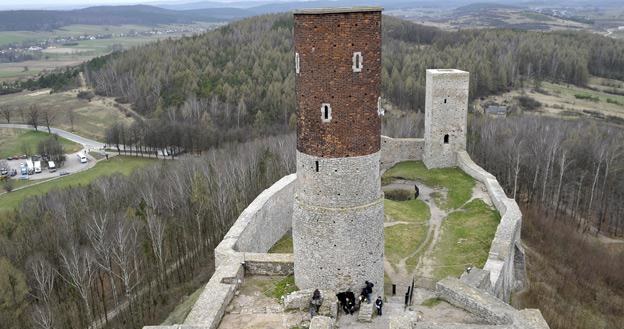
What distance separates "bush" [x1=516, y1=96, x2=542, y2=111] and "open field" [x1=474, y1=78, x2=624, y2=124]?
70 centimetres

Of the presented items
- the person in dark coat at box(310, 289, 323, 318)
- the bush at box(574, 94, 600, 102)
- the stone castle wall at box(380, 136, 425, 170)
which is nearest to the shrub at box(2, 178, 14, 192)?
the stone castle wall at box(380, 136, 425, 170)

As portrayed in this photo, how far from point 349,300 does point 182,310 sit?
50.6 feet

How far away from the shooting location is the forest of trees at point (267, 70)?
84625 millimetres

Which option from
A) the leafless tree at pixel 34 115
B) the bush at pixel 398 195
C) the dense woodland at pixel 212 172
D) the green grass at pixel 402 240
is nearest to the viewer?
the green grass at pixel 402 240

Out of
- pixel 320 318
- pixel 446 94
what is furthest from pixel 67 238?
pixel 446 94

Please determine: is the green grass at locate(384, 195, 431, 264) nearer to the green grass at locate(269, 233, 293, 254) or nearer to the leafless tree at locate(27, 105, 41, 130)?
the green grass at locate(269, 233, 293, 254)

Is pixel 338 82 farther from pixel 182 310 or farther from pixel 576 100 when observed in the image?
pixel 576 100

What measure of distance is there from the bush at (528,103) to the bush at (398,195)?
186 feet

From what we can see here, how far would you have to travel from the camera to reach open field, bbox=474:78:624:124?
83.0 meters

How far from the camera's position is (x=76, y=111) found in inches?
3853

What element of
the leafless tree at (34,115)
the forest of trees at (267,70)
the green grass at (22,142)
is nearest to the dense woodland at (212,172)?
the forest of trees at (267,70)

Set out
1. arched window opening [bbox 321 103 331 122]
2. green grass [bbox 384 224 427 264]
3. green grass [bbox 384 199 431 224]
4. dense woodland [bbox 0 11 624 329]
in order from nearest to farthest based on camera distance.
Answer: arched window opening [bbox 321 103 331 122] → green grass [bbox 384 224 427 264] → dense woodland [bbox 0 11 624 329] → green grass [bbox 384 199 431 224]

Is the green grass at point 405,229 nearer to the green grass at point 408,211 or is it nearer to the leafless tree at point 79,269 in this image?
the green grass at point 408,211

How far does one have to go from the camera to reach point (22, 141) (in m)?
83.2
